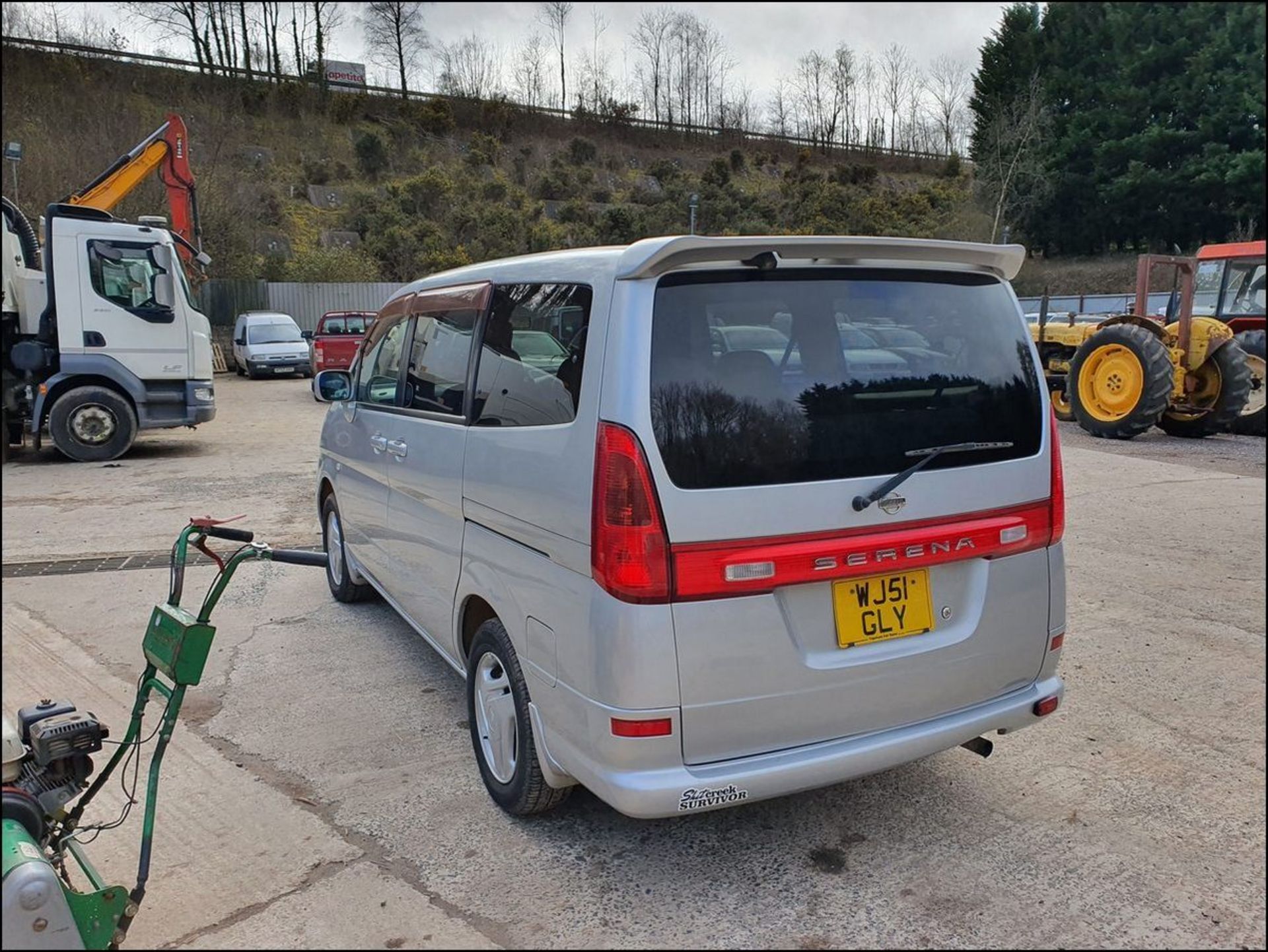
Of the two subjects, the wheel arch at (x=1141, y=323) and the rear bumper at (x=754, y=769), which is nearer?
the rear bumper at (x=754, y=769)

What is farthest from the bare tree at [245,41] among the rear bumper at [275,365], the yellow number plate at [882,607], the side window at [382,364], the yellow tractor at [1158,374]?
the yellow tractor at [1158,374]

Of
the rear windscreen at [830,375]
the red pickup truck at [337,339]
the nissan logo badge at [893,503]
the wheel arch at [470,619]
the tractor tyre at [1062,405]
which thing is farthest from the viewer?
the red pickup truck at [337,339]

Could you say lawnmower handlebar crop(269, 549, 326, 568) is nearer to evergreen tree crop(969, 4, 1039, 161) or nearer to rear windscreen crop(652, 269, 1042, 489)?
rear windscreen crop(652, 269, 1042, 489)

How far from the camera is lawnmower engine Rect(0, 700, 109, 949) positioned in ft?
6.75

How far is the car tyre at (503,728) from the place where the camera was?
2939mm

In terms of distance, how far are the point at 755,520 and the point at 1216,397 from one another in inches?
473

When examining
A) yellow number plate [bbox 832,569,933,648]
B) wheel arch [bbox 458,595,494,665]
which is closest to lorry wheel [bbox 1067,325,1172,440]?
yellow number plate [bbox 832,569,933,648]

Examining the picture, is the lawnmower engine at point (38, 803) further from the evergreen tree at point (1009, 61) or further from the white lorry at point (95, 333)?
the white lorry at point (95, 333)

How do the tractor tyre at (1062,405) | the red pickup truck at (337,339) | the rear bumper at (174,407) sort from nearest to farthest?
the rear bumper at (174,407) < the tractor tyre at (1062,405) < the red pickup truck at (337,339)

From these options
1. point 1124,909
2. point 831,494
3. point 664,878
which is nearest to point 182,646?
point 664,878

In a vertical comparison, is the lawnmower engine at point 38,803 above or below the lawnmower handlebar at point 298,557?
below

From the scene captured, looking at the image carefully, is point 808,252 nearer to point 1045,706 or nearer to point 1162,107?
point 1045,706

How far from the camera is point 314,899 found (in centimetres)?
267

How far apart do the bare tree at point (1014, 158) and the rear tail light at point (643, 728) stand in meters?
2.34
